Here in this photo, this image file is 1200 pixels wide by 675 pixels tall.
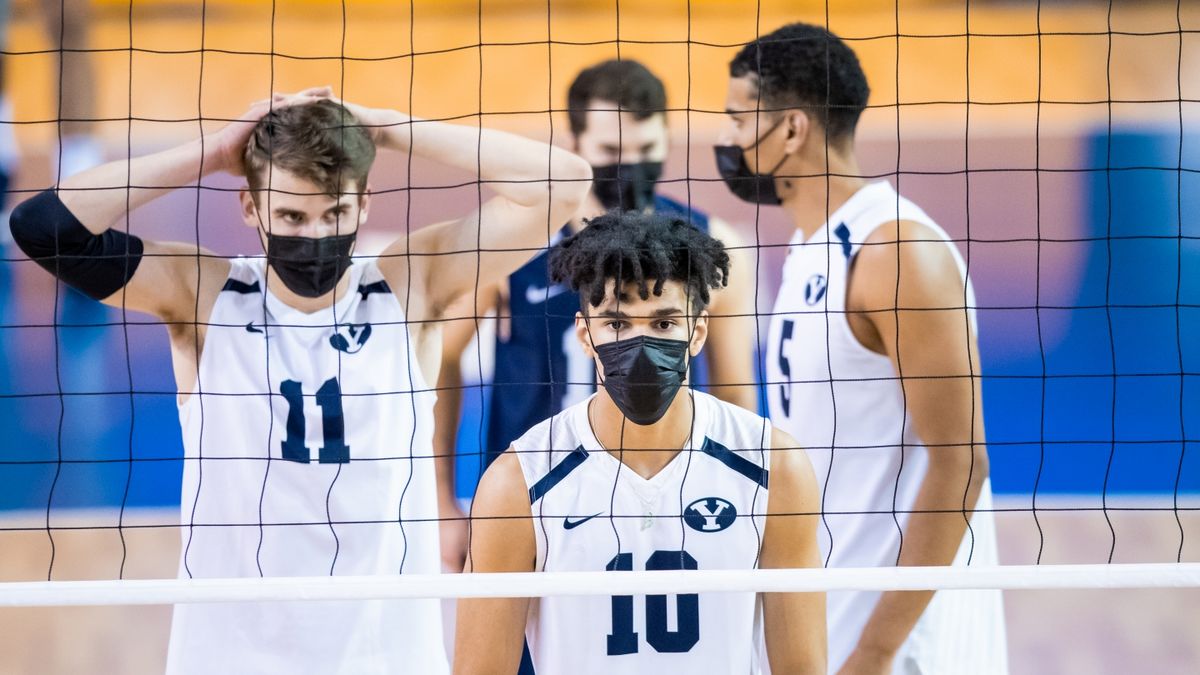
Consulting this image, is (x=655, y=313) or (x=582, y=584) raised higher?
(x=655, y=313)

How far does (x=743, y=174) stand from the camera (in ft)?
10.9

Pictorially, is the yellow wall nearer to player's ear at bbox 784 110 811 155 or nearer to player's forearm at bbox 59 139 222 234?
player's ear at bbox 784 110 811 155

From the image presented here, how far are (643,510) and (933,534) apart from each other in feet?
2.83

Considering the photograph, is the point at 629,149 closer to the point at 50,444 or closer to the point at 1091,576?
the point at 1091,576

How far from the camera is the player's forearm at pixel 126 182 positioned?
274 cm

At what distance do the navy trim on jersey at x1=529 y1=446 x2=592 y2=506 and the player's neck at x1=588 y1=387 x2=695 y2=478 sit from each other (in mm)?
57

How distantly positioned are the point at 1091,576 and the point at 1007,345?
2.90 m

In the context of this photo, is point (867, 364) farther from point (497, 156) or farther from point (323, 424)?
point (323, 424)

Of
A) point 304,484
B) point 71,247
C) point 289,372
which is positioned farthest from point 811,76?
point 71,247

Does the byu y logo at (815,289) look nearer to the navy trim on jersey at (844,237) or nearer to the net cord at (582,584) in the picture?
the navy trim on jersey at (844,237)

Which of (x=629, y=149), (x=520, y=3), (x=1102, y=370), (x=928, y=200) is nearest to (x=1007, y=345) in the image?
(x=1102, y=370)

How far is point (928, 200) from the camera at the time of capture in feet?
16.7

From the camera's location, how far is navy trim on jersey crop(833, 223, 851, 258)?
3.08m

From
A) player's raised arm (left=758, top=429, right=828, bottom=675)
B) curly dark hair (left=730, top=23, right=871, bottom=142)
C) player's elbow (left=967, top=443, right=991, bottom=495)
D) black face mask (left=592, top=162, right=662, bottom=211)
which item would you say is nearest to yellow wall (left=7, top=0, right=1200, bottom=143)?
black face mask (left=592, top=162, right=662, bottom=211)
